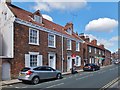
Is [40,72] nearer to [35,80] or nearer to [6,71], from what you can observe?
[35,80]

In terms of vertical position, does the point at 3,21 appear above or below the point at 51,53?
above

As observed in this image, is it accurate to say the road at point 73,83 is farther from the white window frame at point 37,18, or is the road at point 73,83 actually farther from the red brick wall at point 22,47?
the white window frame at point 37,18

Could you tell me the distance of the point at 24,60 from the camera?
2238 cm

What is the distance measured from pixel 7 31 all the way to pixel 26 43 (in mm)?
2620

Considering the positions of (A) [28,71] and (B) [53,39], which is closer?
(A) [28,71]

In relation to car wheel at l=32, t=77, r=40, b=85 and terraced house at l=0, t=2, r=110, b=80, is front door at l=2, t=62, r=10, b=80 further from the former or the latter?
car wheel at l=32, t=77, r=40, b=85

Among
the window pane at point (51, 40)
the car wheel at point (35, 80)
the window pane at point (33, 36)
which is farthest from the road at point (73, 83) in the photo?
the window pane at point (51, 40)

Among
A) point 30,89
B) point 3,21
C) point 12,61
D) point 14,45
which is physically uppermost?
point 3,21

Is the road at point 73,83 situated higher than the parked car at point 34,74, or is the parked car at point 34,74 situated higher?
the parked car at point 34,74

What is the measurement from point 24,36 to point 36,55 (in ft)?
11.1

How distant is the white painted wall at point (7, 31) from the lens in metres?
21.0

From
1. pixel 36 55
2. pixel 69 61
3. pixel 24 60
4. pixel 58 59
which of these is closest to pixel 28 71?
pixel 24 60

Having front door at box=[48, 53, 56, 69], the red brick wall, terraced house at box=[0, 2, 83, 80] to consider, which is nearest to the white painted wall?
terraced house at box=[0, 2, 83, 80]

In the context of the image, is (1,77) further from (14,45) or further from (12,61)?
(14,45)
